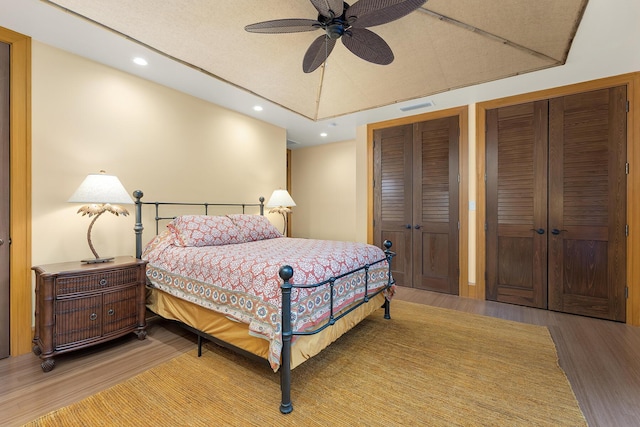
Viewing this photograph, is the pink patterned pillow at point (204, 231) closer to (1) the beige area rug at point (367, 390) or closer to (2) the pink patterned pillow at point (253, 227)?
(2) the pink patterned pillow at point (253, 227)

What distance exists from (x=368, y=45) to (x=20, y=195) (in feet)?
9.76

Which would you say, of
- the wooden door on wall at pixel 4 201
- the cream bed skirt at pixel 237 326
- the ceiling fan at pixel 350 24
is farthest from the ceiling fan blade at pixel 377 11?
the wooden door on wall at pixel 4 201

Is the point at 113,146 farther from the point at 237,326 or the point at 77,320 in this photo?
the point at 237,326

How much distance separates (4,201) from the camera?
7.19 feet

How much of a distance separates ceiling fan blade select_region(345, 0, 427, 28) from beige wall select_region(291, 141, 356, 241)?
412cm

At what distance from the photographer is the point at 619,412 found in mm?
1589

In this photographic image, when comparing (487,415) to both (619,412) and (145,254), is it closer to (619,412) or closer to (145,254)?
(619,412)

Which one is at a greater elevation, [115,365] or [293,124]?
[293,124]

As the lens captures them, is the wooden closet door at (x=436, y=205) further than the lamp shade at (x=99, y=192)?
Yes

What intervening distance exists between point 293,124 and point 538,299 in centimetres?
415

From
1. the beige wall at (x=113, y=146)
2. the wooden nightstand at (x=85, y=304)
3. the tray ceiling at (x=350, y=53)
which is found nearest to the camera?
the tray ceiling at (x=350, y=53)

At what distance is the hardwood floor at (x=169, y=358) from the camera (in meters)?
1.63

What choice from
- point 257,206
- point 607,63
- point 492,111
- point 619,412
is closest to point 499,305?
point 619,412

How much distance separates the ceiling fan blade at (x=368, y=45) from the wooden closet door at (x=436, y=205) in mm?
2183
